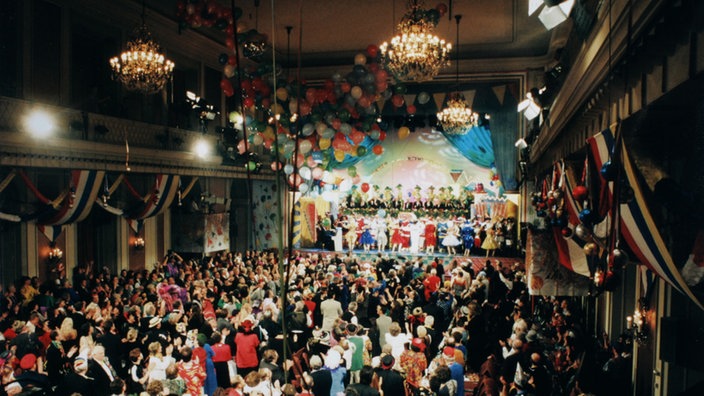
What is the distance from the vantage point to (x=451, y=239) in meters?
17.5

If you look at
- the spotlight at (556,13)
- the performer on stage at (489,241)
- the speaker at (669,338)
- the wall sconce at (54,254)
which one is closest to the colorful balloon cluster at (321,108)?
the wall sconce at (54,254)

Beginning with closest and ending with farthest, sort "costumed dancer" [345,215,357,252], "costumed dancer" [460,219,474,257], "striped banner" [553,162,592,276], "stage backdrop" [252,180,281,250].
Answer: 1. "striped banner" [553,162,592,276]
2. "costumed dancer" [460,219,474,257]
3. "stage backdrop" [252,180,281,250]
4. "costumed dancer" [345,215,357,252]

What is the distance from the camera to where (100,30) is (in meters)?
11.3

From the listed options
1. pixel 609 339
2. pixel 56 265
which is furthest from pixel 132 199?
pixel 609 339

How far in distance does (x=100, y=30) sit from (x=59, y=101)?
2291 millimetres

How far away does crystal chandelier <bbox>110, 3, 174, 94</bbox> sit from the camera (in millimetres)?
7887

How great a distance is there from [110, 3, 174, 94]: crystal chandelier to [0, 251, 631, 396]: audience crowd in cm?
346

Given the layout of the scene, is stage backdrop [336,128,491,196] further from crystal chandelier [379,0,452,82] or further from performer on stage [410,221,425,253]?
crystal chandelier [379,0,452,82]

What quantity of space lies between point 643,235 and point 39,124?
9664 millimetres

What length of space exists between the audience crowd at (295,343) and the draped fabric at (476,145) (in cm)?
912

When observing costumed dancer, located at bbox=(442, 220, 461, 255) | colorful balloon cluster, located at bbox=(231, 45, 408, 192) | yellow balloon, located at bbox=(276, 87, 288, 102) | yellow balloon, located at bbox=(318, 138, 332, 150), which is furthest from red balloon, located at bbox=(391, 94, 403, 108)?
costumed dancer, located at bbox=(442, 220, 461, 255)

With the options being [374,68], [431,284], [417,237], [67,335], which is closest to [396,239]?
[417,237]

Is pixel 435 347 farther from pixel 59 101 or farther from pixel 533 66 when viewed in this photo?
pixel 533 66

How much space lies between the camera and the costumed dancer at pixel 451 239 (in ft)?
57.2
